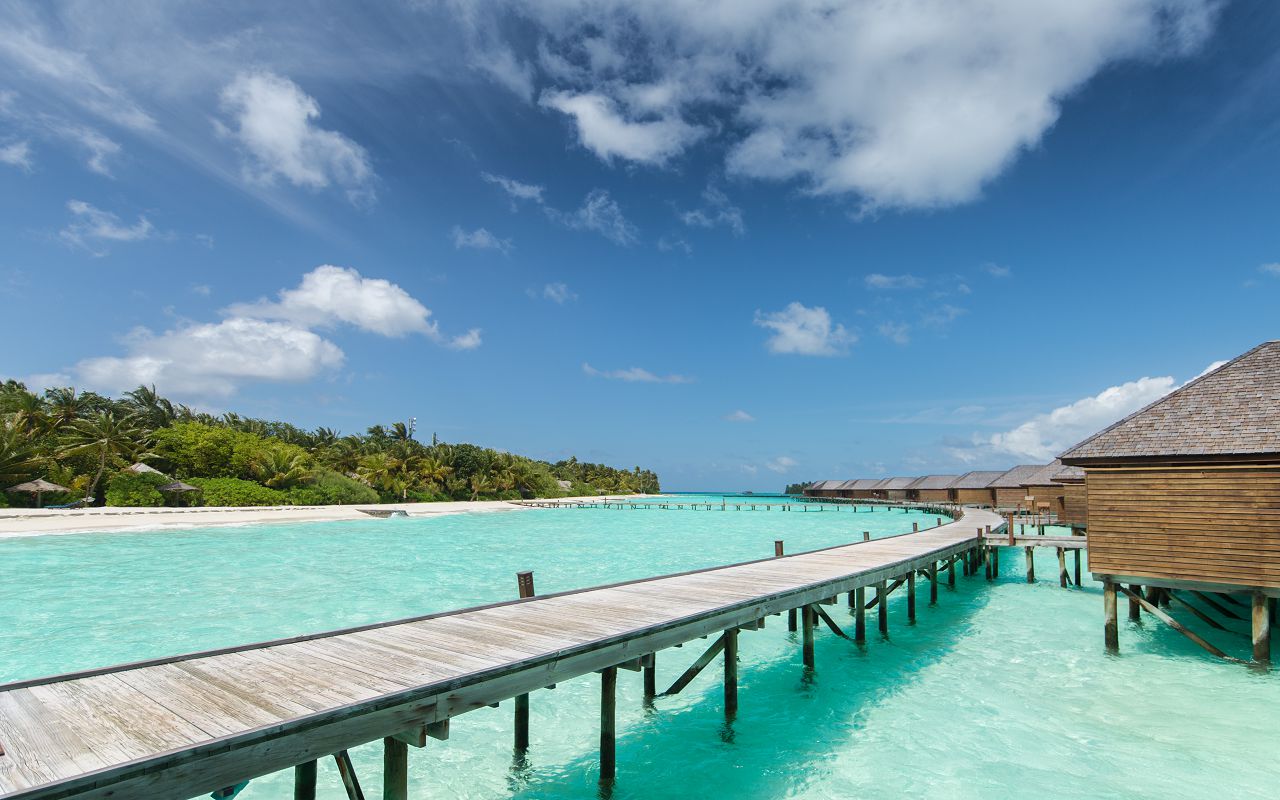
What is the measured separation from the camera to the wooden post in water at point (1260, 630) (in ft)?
37.4

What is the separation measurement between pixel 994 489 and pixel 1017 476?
4154 millimetres

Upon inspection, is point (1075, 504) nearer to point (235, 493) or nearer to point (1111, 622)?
point (1111, 622)

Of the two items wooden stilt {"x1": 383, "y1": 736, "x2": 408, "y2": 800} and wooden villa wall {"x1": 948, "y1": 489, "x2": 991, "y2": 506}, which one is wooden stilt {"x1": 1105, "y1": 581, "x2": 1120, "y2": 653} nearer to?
wooden stilt {"x1": 383, "y1": 736, "x2": 408, "y2": 800}

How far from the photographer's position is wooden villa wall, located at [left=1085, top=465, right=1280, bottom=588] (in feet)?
36.5

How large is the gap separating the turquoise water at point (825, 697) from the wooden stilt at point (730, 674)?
0.26 metres

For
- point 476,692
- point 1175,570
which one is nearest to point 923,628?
point 1175,570

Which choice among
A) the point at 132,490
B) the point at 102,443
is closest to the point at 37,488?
the point at 102,443

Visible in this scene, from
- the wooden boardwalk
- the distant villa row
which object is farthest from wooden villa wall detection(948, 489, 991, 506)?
the wooden boardwalk

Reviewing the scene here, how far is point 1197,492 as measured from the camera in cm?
1172

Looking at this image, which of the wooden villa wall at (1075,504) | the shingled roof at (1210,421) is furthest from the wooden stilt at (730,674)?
the wooden villa wall at (1075,504)

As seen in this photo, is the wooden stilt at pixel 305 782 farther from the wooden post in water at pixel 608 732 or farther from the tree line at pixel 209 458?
the tree line at pixel 209 458

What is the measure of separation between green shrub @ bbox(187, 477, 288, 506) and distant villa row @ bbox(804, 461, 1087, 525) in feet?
162

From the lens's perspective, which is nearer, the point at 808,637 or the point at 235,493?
the point at 808,637

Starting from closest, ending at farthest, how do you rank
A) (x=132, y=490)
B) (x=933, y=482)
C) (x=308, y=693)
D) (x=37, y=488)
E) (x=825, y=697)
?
(x=308, y=693), (x=825, y=697), (x=37, y=488), (x=132, y=490), (x=933, y=482)
